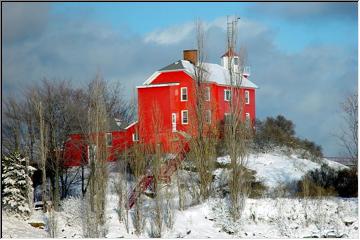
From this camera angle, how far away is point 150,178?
20234mm

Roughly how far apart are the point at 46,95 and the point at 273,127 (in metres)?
12.2

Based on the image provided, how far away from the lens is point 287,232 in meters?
18.5

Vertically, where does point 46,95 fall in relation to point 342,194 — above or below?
above

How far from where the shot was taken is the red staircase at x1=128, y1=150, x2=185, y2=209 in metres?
19.1

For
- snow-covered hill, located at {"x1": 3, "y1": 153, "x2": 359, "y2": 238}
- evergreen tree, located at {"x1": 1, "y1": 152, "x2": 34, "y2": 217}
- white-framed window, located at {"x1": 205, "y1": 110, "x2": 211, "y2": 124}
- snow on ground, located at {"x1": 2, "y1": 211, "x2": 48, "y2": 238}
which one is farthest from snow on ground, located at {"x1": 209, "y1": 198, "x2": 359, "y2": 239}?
evergreen tree, located at {"x1": 1, "y1": 152, "x2": 34, "y2": 217}

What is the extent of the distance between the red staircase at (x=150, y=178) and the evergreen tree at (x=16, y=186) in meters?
3.51

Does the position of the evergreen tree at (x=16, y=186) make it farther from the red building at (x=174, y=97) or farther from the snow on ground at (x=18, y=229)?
the red building at (x=174, y=97)

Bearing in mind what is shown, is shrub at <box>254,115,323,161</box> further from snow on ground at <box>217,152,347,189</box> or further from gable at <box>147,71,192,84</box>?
gable at <box>147,71,192,84</box>

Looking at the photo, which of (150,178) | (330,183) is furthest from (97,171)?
(330,183)

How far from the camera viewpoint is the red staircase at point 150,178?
19.1 m

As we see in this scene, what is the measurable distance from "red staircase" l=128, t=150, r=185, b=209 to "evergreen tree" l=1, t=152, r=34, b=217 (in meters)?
3.51

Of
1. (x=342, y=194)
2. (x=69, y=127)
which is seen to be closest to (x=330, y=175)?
(x=342, y=194)

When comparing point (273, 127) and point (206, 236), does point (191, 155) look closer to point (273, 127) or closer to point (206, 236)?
point (206, 236)

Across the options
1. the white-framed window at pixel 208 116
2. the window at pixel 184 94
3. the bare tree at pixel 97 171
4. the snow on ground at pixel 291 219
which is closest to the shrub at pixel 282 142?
the window at pixel 184 94
